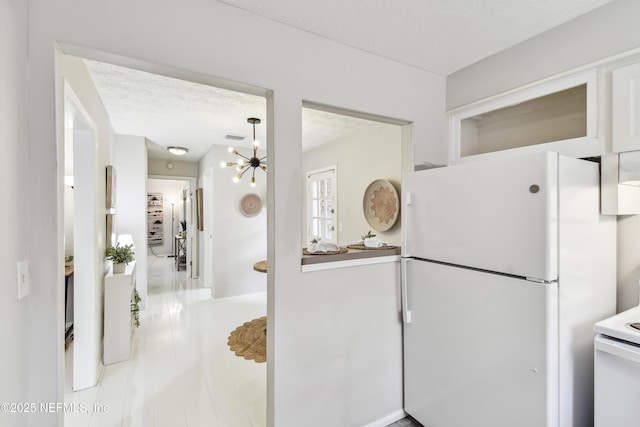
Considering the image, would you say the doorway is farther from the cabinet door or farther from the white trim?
the cabinet door

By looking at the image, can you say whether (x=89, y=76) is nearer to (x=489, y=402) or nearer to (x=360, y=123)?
(x=360, y=123)

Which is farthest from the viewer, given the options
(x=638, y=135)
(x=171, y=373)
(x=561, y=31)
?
(x=171, y=373)

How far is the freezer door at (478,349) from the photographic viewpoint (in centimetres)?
134

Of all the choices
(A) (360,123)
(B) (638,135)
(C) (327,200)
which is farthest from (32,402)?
(C) (327,200)

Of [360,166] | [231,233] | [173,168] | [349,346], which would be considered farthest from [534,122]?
[173,168]

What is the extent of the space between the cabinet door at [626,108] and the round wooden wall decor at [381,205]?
192cm

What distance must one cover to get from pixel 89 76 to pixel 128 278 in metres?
1.77

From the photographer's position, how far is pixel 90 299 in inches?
93.7

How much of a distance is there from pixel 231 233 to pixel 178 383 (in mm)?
2721

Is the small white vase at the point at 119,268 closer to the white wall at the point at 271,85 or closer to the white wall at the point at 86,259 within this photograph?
the white wall at the point at 86,259

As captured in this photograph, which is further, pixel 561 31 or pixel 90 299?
pixel 90 299

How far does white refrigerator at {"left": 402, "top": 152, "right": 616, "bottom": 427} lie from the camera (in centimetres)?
135

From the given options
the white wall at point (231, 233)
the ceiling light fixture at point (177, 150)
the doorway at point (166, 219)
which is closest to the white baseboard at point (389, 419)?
the white wall at point (231, 233)

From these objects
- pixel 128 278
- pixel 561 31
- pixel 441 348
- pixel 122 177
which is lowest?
pixel 441 348
